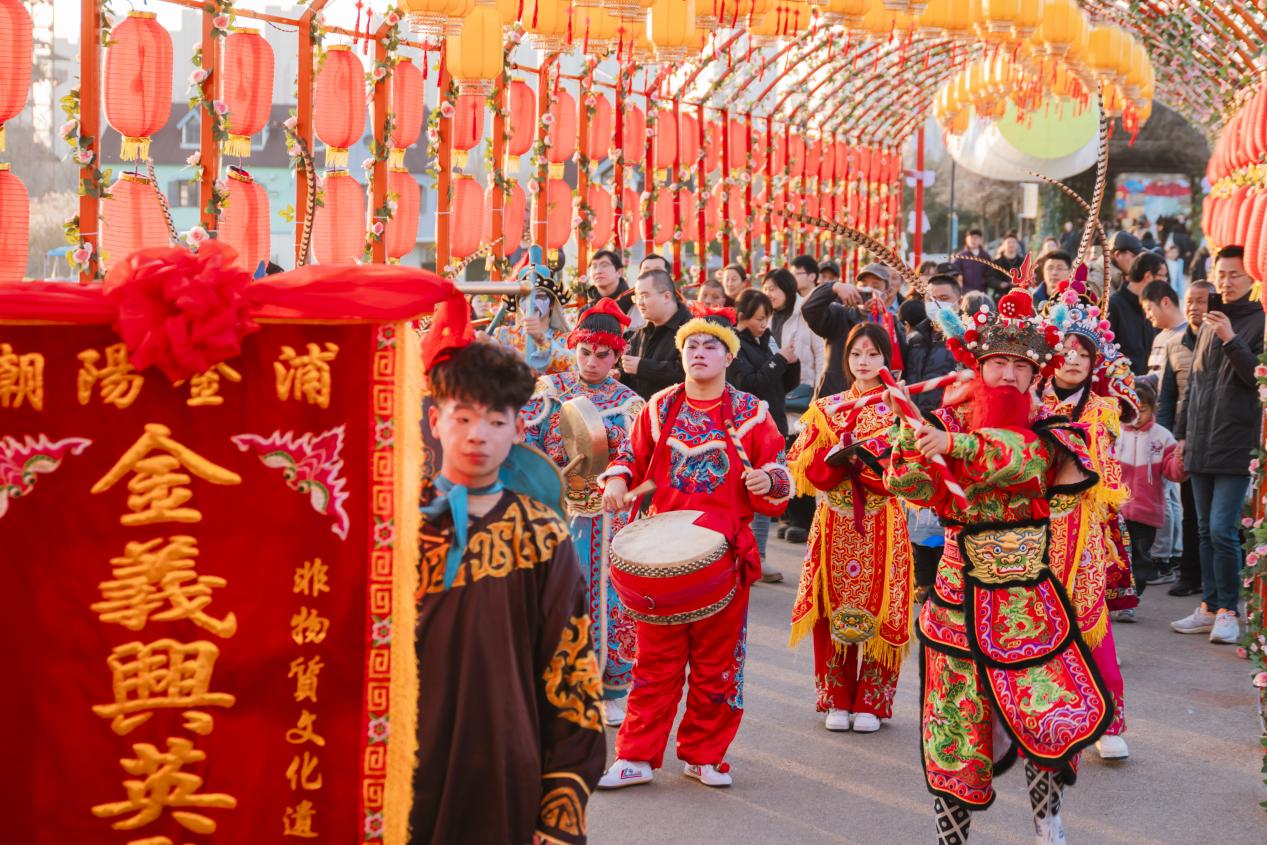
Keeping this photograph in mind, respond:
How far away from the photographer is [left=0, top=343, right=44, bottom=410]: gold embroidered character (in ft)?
8.07

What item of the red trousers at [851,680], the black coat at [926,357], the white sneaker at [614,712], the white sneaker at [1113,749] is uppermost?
the black coat at [926,357]

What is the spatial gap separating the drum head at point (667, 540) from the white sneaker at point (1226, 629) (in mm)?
3809

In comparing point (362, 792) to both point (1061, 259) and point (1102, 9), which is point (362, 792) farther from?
point (1102, 9)

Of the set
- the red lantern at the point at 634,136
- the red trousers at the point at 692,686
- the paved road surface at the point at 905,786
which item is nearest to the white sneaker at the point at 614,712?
the paved road surface at the point at 905,786

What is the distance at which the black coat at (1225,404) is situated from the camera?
7613mm

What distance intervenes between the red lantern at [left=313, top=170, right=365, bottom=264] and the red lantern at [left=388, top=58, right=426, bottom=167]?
2.24 ft

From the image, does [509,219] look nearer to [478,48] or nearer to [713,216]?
[478,48]

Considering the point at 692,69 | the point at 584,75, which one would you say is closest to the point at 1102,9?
the point at 692,69

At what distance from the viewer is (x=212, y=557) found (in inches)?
101

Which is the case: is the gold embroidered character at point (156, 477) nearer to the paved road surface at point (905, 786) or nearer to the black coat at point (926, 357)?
the paved road surface at point (905, 786)

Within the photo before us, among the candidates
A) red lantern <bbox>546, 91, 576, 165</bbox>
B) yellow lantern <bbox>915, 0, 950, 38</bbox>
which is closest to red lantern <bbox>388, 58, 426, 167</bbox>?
red lantern <bbox>546, 91, 576, 165</bbox>

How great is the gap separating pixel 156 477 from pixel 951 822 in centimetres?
284

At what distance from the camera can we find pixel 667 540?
5406 mm

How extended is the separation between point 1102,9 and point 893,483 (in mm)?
12655
